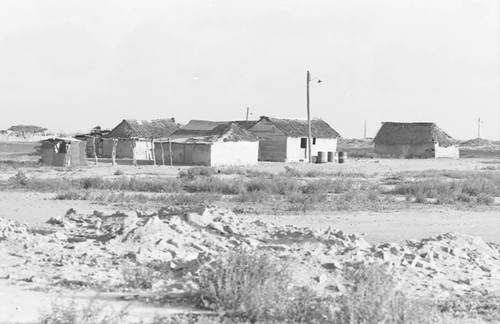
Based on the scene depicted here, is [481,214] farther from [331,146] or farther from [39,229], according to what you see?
[331,146]

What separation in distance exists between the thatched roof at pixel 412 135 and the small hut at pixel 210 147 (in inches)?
797

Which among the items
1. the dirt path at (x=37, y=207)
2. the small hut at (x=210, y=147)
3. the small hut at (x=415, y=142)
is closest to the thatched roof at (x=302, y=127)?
the small hut at (x=210, y=147)

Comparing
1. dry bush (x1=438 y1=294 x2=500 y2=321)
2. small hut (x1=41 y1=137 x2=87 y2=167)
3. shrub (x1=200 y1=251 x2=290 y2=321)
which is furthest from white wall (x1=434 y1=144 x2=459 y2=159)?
shrub (x1=200 y1=251 x2=290 y2=321)

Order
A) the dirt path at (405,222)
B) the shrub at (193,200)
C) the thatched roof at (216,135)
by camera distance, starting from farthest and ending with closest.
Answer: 1. the thatched roof at (216,135)
2. the shrub at (193,200)
3. the dirt path at (405,222)

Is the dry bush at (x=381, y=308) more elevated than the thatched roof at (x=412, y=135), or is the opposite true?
the thatched roof at (x=412, y=135)

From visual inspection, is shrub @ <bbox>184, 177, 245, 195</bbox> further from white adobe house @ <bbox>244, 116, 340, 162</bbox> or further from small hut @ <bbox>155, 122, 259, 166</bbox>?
white adobe house @ <bbox>244, 116, 340, 162</bbox>

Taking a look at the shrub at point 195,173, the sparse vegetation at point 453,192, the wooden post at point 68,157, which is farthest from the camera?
the wooden post at point 68,157

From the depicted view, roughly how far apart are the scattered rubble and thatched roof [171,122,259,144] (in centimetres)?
2847

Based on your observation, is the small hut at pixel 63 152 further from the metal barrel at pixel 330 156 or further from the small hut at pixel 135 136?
the metal barrel at pixel 330 156

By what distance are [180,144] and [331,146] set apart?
41.9 ft

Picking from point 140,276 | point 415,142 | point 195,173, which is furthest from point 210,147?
point 140,276

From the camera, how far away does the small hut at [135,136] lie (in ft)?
163

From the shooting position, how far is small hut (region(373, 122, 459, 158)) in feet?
198

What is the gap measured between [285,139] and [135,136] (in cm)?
986
